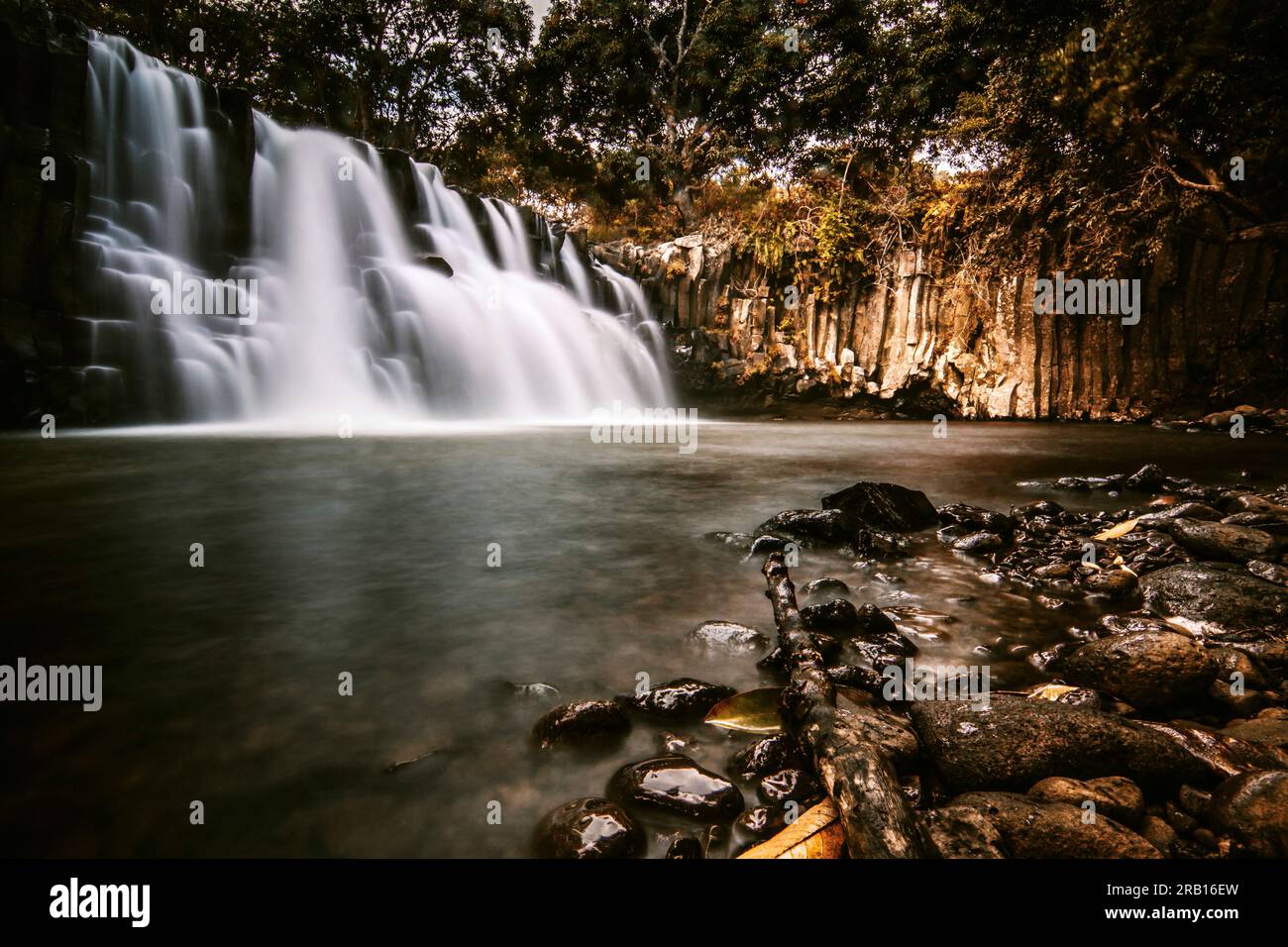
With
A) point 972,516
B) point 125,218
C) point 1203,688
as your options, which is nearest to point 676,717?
point 1203,688

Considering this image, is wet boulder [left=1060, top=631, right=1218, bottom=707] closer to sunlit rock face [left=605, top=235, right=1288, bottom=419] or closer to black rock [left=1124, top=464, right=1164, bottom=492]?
black rock [left=1124, top=464, right=1164, bottom=492]

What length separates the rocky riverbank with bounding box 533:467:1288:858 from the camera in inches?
54.5

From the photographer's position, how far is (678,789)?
1539 mm

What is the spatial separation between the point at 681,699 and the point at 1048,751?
109cm

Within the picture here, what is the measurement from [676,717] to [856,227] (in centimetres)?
1659

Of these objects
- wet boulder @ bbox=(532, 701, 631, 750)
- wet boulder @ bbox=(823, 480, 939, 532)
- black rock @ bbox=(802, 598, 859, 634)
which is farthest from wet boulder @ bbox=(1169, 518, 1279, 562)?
wet boulder @ bbox=(532, 701, 631, 750)

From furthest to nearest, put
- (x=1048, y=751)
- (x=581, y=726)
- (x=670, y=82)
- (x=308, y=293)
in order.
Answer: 1. (x=670, y=82)
2. (x=308, y=293)
3. (x=581, y=726)
4. (x=1048, y=751)

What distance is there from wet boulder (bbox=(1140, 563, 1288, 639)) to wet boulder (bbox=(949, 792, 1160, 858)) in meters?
1.95

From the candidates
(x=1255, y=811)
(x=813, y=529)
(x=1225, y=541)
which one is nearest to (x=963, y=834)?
(x=1255, y=811)

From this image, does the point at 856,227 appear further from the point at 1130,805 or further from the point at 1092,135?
the point at 1130,805

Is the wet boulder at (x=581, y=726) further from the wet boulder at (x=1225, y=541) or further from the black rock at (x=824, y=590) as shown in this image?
the wet boulder at (x=1225, y=541)

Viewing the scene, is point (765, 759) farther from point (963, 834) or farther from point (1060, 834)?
point (1060, 834)

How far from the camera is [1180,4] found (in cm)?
678
